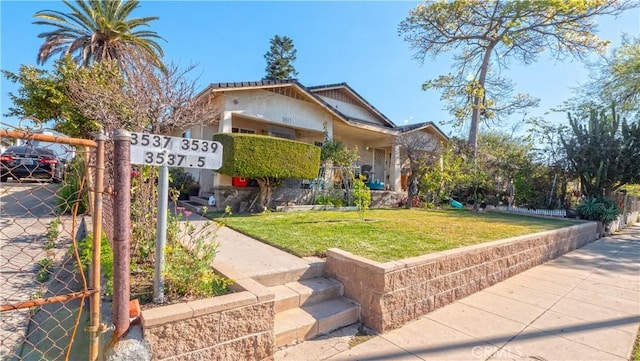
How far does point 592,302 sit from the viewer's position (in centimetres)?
438

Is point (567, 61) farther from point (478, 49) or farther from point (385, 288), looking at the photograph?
point (385, 288)

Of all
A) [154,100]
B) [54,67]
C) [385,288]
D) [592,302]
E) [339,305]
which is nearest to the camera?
[385,288]

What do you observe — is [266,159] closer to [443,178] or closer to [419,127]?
[443,178]

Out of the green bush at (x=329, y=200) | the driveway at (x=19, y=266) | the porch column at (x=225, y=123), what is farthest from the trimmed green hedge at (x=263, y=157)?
the driveway at (x=19, y=266)

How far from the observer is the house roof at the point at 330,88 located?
954 centimetres

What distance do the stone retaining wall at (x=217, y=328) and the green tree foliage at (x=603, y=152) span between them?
13.7 m

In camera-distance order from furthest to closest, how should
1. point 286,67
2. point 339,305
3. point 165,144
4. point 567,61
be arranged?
1. point 286,67
2. point 567,61
3. point 339,305
4. point 165,144

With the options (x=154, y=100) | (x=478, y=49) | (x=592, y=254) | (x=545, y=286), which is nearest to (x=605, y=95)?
(x=478, y=49)

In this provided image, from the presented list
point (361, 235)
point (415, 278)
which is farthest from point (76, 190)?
point (415, 278)

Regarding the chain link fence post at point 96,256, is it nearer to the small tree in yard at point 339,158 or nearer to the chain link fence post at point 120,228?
the chain link fence post at point 120,228

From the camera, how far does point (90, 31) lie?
15.8 meters

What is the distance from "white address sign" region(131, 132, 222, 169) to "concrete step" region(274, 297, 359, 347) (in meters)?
1.76

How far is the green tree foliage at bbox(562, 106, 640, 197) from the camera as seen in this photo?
10.7 metres

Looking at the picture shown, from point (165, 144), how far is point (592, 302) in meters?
6.02
